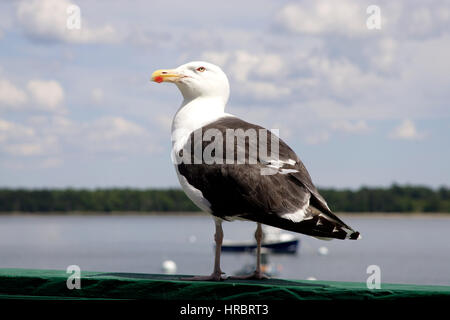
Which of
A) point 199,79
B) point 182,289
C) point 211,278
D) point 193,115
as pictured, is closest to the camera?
point 182,289

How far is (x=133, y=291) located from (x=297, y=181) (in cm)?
159

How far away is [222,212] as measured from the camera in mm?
6000

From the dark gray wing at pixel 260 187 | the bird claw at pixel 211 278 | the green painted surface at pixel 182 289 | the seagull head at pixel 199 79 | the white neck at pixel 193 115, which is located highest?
the seagull head at pixel 199 79

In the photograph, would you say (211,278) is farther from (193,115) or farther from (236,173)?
(193,115)

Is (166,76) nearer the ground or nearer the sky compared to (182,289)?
nearer the sky

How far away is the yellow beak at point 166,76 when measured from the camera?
6609 millimetres

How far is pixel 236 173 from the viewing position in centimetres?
590

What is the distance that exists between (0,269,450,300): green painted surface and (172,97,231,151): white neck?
1268mm

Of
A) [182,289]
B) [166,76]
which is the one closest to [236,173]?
[182,289]

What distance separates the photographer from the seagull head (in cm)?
659

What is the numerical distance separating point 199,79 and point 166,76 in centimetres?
30

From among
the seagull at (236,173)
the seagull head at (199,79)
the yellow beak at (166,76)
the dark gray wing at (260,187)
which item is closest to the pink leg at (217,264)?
the seagull at (236,173)

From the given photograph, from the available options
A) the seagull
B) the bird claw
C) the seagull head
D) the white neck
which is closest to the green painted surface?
the bird claw

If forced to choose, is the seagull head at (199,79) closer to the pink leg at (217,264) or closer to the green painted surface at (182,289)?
the pink leg at (217,264)
